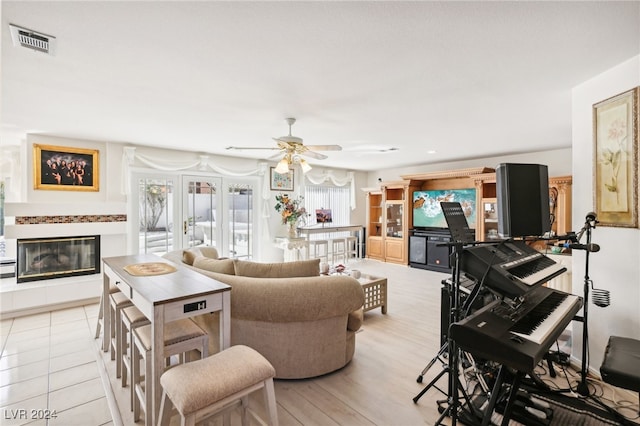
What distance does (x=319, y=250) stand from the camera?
741 cm

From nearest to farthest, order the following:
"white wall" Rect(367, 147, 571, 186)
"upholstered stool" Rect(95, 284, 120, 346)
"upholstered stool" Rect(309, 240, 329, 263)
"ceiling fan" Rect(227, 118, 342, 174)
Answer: "upholstered stool" Rect(95, 284, 120, 346) < "ceiling fan" Rect(227, 118, 342, 174) < "white wall" Rect(367, 147, 571, 186) < "upholstered stool" Rect(309, 240, 329, 263)

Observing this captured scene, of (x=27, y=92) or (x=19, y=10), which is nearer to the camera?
(x=19, y=10)

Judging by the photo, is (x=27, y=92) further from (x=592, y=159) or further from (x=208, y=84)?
(x=592, y=159)

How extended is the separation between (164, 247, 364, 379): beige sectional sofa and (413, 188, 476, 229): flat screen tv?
463 cm

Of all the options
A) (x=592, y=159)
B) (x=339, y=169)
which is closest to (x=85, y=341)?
(x=592, y=159)

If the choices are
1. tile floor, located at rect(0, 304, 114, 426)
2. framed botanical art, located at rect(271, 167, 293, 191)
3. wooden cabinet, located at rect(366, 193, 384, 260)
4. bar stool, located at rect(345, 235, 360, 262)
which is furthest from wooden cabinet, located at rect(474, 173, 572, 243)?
tile floor, located at rect(0, 304, 114, 426)

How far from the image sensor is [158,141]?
4.74 m

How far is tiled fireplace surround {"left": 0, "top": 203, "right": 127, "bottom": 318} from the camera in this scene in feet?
12.7

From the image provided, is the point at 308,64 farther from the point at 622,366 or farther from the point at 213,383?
the point at 622,366

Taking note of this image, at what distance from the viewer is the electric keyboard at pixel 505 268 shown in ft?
5.90

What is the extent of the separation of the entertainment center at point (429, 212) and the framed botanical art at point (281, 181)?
86.4 inches

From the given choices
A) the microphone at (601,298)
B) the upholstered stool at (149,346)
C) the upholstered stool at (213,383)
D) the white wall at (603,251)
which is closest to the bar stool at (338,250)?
the white wall at (603,251)

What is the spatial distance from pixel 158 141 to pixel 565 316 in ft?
17.2

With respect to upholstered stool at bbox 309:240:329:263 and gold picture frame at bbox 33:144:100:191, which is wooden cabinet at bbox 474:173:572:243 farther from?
gold picture frame at bbox 33:144:100:191
